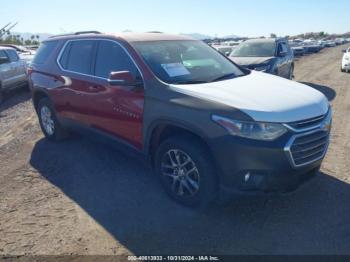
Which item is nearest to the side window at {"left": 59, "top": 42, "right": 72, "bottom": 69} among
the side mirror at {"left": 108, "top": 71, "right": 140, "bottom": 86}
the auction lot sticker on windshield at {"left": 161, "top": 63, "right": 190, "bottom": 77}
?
the side mirror at {"left": 108, "top": 71, "right": 140, "bottom": 86}

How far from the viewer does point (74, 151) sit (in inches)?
238

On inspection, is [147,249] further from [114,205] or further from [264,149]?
[264,149]

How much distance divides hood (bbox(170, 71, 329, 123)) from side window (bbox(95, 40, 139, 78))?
81 centimetres

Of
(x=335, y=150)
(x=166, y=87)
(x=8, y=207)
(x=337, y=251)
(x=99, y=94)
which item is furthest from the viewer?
(x=335, y=150)

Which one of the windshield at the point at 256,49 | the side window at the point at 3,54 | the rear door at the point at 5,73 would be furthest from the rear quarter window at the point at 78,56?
the windshield at the point at 256,49

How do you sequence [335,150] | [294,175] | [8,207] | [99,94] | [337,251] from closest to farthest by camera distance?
[337,251]
[294,175]
[8,207]
[99,94]
[335,150]

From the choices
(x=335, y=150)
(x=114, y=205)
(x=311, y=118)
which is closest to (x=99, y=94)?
(x=114, y=205)

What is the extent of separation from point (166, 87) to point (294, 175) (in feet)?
5.25

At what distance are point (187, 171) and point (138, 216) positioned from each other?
0.72 metres

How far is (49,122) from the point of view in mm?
6465

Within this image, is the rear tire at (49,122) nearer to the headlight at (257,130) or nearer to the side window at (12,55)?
the headlight at (257,130)

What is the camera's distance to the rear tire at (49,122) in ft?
20.4

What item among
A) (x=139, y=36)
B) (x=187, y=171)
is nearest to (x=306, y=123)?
(x=187, y=171)

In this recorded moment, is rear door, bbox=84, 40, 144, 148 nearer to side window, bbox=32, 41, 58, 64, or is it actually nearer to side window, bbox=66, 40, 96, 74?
side window, bbox=66, 40, 96, 74
